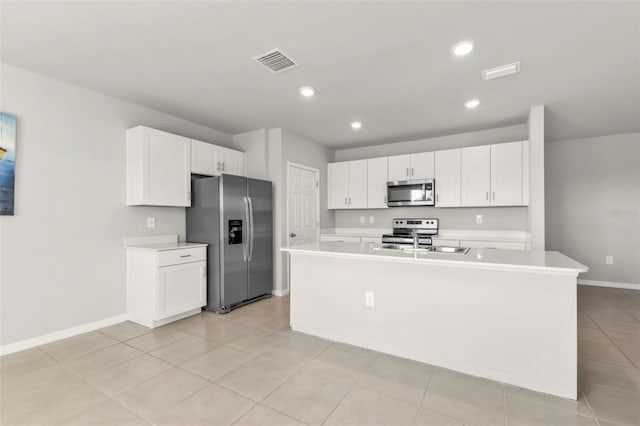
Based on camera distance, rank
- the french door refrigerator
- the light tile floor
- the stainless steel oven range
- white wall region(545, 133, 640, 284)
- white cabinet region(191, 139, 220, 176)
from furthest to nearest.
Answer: the stainless steel oven range < white wall region(545, 133, 640, 284) < white cabinet region(191, 139, 220, 176) < the french door refrigerator < the light tile floor

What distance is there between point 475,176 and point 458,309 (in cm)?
272

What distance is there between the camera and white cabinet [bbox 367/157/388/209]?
5059 millimetres

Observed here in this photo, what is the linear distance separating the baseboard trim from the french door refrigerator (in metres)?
0.99

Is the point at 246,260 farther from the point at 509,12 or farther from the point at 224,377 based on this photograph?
the point at 509,12

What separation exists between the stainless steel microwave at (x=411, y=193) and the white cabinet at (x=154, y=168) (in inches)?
124

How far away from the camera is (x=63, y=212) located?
9.39 ft

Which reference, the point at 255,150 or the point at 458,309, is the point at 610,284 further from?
the point at 255,150

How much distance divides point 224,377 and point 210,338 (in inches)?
30.6

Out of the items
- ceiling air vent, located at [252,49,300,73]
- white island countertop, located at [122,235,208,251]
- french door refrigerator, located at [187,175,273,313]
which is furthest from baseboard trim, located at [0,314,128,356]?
ceiling air vent, located at [252,49,300,73]

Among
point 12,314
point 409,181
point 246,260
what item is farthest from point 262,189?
point 12,314

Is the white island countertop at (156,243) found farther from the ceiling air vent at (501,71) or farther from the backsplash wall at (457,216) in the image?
the ceiling air vent at (501,71)

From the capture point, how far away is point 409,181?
478 cm

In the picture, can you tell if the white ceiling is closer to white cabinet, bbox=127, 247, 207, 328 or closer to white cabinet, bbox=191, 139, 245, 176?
white cabinet, bbox=191, 139, 245, 176

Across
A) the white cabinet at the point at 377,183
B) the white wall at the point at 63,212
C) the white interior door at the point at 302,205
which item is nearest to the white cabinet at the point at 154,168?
the white wall at the point at 63,212
